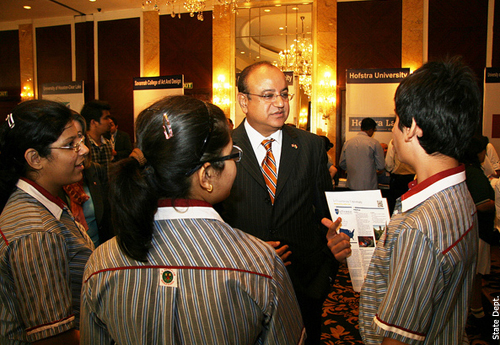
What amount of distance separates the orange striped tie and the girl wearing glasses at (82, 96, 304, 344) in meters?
0.96

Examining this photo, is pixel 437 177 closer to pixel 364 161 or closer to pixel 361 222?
pixel 361 222

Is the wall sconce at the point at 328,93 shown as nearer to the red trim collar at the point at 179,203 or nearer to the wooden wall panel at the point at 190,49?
the wooden wall panel at the point at 190,49

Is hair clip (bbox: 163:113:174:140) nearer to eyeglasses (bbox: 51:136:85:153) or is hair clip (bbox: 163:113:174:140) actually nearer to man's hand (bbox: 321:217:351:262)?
eyeglasses (bbox: 51:136:85:153)

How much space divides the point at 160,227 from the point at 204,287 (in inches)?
7.9

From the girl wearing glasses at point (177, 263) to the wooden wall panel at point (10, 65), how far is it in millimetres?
12729

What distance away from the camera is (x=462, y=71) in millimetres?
1061

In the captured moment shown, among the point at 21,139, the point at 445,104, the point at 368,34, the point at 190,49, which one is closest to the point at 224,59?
the point at 190,49

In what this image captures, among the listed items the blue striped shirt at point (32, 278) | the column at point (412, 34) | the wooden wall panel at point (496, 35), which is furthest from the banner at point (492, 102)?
the blue striped shirt at point (32, 278)

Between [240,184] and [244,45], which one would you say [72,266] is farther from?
[244,45]

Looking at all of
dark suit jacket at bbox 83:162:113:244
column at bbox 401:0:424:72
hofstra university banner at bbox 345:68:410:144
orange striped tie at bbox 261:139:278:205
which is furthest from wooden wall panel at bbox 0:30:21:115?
orange striped tie at bbox 261:139:278:205

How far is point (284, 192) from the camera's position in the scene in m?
1.92

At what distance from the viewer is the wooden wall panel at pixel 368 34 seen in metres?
8.45

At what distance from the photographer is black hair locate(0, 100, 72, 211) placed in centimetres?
142

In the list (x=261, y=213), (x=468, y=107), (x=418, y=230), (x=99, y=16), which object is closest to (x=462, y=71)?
(x=468, y=107)
